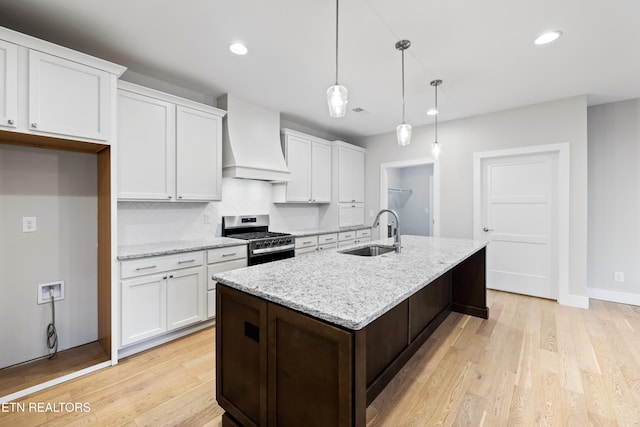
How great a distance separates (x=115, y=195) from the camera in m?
2.32

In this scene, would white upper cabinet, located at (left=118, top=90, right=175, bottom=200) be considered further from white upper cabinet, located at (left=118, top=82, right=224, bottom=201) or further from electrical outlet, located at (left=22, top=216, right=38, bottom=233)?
electrical outlet, located at (left=22, top=216, right=38, bottom=233)

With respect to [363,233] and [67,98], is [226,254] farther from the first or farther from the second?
[363,233]

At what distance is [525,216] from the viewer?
399 centimetres

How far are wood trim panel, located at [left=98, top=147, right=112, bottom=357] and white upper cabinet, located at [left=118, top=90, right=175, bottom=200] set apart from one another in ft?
0.47

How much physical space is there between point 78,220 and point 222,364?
79.8 inches

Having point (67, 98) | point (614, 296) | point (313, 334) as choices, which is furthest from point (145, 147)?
point (614, 296)

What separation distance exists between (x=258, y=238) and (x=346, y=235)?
1.84 m

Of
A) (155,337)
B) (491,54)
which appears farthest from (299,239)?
(491,54)

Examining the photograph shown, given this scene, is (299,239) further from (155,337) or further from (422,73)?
(422,73)

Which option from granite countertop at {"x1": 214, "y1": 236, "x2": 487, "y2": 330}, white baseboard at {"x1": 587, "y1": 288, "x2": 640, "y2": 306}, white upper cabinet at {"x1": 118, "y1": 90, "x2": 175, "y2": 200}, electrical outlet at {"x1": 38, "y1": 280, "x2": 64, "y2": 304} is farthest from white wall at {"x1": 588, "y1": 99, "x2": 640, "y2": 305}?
electrical outlet at {"x1": 38, "y1": 280, "x2": 64, "y2": 304}

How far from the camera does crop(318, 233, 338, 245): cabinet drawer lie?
4.24 metres

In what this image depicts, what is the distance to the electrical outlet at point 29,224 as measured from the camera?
229cm

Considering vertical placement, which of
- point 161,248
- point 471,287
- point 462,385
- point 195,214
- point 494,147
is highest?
point 494,147

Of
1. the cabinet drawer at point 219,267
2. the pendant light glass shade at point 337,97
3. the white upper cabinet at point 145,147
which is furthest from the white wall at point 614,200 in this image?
the white upper cabinet at point 145,147
